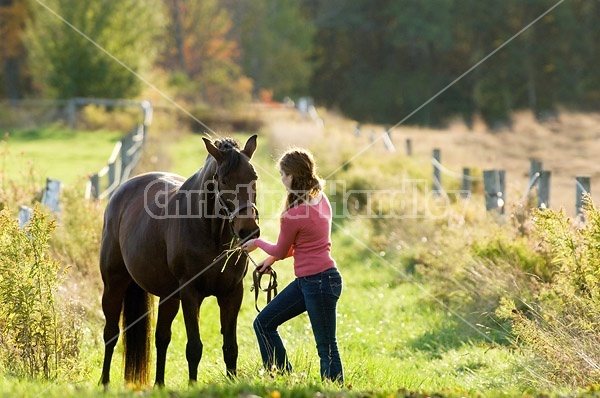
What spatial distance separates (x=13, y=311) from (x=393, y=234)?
765cm

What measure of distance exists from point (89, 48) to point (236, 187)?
1287 inches

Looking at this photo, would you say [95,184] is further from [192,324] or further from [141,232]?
[192,324]

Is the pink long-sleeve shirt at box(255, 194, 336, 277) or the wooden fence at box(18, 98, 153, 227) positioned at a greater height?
the wooden fence at box(18, 98, 153, 227)

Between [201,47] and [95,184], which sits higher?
[201,47]

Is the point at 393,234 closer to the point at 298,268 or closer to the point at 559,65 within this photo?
the point at 298,268

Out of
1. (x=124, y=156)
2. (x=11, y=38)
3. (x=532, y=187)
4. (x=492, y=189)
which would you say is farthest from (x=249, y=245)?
(x=11, y=38)

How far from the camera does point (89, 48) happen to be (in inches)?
1453

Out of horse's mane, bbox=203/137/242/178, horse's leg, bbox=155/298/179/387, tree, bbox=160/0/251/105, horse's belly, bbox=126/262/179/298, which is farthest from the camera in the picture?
tree, bbox=160/0/251/105

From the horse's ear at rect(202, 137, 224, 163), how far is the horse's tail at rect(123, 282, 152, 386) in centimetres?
199

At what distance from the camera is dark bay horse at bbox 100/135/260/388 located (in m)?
6.25

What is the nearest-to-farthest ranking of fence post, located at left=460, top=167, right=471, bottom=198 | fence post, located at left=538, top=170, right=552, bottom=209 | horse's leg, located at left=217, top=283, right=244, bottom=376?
horse's leg, located at left=217, top=283, right=244, bottom=376, fence post, located at left=538, top=170, right=552, bottom=209, fence post, located at left=460, top=167, right=471, bottom=198

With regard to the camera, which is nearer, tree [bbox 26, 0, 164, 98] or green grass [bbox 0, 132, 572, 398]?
green grass [bbox 0, 132, 572, 398]

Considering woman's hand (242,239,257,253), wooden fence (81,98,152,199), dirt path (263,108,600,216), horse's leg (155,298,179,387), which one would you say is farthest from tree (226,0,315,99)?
woman's hand (242,239,257,253)

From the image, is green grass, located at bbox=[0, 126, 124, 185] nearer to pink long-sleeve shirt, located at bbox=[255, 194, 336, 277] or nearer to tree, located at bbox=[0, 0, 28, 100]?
tree, located at bbox=[0, 0, 28, 100]
